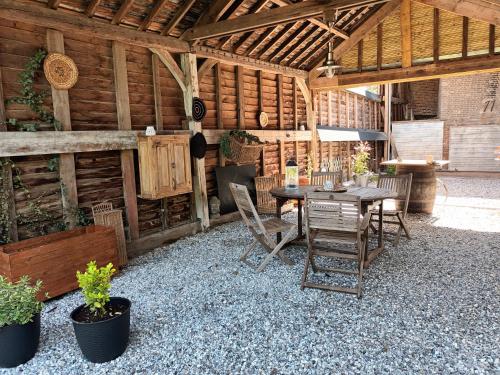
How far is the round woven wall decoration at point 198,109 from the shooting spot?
5.66 metres

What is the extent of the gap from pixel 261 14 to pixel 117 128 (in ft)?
8.27

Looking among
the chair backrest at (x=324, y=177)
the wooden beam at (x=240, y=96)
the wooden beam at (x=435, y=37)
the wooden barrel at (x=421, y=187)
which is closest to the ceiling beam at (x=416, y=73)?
the wooden beam at (x=435, y=37)

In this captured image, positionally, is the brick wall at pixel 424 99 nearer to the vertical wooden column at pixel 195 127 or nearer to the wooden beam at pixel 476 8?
the wooden beam at pixel 476 8

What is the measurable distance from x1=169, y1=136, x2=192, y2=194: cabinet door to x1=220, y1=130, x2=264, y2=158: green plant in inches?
45.5

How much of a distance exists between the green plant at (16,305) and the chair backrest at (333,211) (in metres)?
2.38

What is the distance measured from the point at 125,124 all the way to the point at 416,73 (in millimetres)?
5997

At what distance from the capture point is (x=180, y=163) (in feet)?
16.6

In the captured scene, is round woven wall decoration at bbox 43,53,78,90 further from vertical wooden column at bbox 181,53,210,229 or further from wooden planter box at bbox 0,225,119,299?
vertical wooden column at bbox 181,53,210,229

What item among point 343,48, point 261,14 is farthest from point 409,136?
point 261,14

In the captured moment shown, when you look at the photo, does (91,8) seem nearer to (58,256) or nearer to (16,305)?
(58,256)

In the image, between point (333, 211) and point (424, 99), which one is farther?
point (424, 99)

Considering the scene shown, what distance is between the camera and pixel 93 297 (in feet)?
Answer: 8.12

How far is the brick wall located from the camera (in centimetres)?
1677

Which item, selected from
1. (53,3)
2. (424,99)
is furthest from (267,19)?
(424,99)
